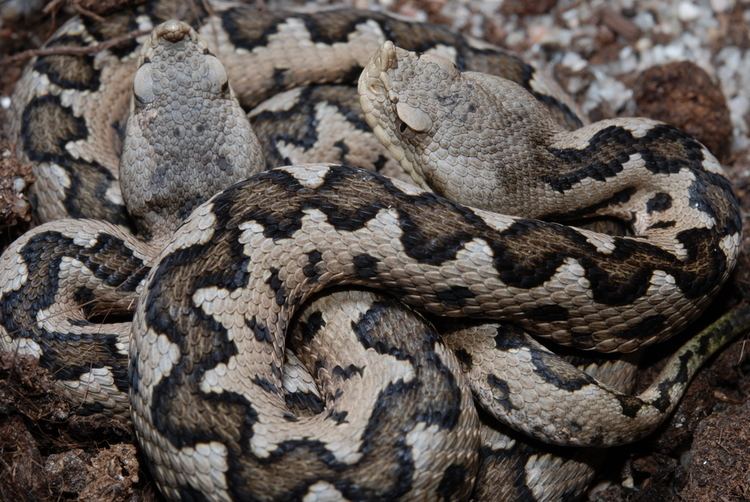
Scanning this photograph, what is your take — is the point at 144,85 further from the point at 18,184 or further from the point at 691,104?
the point at 691,104

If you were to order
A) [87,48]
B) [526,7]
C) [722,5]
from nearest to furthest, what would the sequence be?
[87,48], [722,5], [526,7]

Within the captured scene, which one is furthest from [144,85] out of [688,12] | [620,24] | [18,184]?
[688,12]

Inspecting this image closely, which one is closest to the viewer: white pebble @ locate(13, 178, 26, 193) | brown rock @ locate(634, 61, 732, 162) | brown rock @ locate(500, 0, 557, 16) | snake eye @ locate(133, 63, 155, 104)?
snake eye @ locate(133, 63, 155, 104)

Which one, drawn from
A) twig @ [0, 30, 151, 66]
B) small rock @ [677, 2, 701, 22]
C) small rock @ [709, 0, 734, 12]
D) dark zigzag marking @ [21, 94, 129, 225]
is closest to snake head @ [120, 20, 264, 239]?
dark zigzag marking @ [21, 94, 129, 225]

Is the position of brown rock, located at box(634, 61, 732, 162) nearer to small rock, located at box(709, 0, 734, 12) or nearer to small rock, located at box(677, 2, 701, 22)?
small rock, located at box(677, 2, 701, 22)

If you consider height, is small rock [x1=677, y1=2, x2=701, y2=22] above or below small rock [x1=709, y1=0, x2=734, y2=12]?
below

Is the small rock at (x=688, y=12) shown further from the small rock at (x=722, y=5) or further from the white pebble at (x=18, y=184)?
the white pebble at (x=18, y=184)
